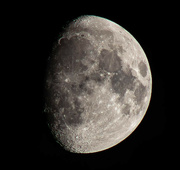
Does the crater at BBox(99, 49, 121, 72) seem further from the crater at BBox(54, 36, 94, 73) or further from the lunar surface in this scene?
the crater at BBox(54, 36, 94, 73)

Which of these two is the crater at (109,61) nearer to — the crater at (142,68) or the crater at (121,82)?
the crater at (121,82)

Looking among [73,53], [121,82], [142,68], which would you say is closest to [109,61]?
[121,82]

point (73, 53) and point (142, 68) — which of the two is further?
point (142, 68)

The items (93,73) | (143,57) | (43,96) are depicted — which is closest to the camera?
(93,73)

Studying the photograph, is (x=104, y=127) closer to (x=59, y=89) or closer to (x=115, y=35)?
(x=59, y=89)

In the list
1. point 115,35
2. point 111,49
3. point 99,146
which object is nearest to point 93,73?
point 111,49

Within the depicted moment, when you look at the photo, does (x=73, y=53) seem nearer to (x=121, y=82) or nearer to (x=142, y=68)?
(x=121, y=82)

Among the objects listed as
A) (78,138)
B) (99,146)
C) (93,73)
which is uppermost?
(93,73)

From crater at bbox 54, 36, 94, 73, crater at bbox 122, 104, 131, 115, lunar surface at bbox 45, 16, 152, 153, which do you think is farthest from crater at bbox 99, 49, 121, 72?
crater at bbox 122, 104, 131, 115

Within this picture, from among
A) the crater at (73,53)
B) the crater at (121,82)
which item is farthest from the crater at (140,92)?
the crater at (73,53)
